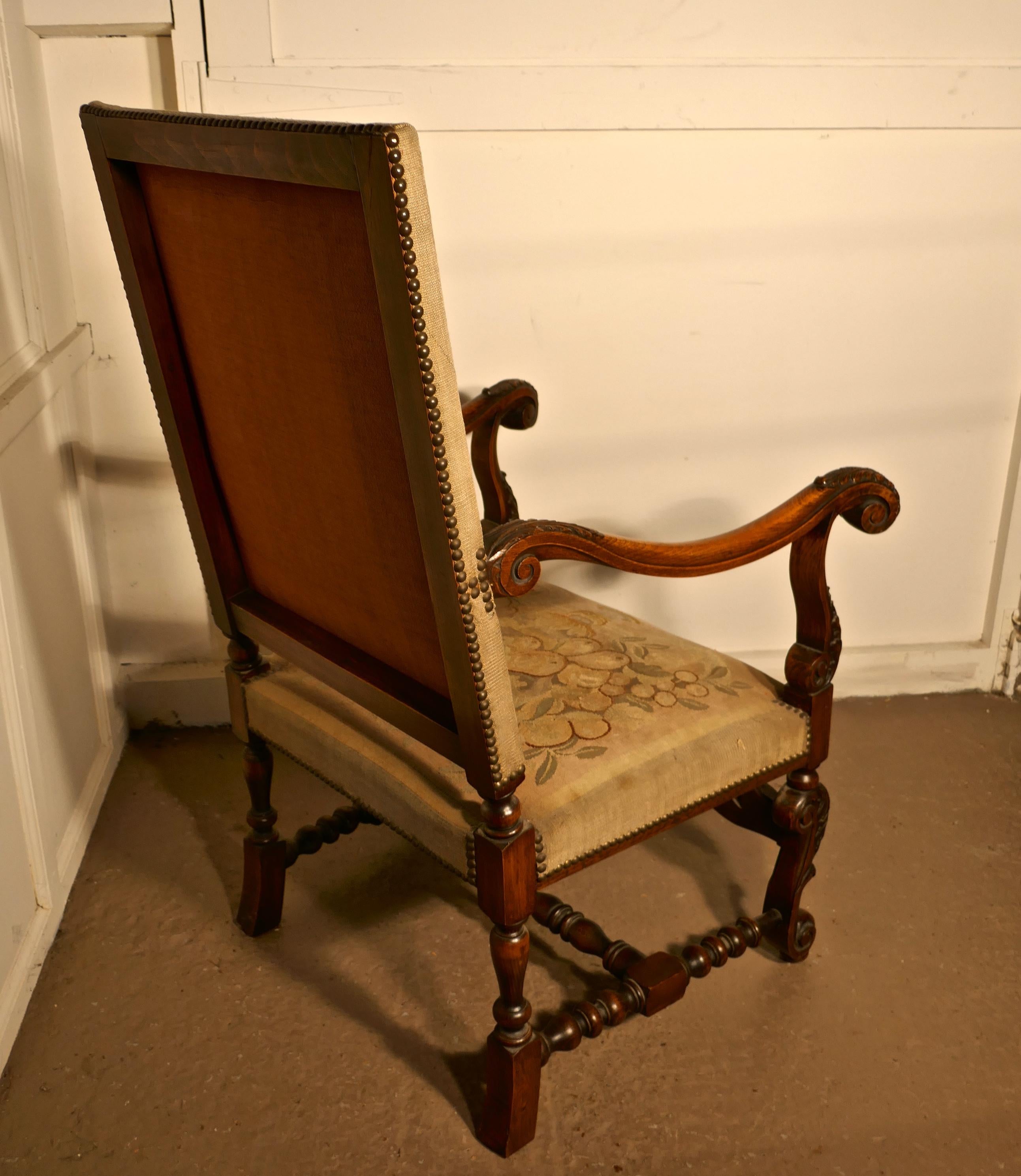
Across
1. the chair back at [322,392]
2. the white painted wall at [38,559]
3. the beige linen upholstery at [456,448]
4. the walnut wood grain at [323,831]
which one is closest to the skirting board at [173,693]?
the white painted wall at [38,559]

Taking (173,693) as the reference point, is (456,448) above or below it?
above

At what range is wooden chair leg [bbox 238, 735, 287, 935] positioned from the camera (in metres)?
1.84

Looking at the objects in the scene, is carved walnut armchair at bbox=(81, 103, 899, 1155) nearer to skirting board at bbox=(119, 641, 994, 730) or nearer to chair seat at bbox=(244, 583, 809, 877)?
chair seat at bbox=(244, 583, 809, 877)

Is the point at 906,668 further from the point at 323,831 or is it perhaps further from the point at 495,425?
the point at 323,831

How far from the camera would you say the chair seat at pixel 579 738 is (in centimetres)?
141

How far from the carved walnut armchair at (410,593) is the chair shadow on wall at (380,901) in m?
0.08

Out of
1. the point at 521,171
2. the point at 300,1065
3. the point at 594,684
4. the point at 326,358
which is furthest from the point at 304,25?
the point at 300,1065

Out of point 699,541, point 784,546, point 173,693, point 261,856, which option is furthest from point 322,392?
point 173,693

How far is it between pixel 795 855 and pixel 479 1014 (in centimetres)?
55

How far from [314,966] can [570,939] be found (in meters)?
0.44

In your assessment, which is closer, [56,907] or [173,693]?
[56,907]

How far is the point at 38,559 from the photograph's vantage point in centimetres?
199

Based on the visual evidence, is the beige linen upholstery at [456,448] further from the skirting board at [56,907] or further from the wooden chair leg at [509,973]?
the skirting board at [56,907]

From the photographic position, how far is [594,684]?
1.60m
